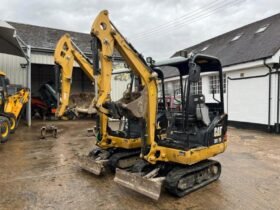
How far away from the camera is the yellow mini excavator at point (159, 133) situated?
4301 mm

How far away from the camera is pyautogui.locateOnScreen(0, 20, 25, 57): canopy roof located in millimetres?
9677

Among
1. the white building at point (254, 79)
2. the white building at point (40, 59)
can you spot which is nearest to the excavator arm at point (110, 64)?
the white building at point (254, 79)

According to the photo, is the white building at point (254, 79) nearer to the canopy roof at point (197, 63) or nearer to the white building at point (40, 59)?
the canopy roof at point (197, 63)

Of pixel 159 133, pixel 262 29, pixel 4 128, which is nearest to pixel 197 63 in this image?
pixel 159 133

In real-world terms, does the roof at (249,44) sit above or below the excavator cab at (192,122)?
above

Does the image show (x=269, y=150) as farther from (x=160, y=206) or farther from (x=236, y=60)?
(x=236, y=60)

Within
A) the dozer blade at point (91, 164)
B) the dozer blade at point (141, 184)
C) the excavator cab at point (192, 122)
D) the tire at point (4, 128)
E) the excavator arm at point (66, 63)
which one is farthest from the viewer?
the tire at point (4, 128)

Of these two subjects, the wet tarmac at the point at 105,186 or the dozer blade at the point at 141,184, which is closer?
the dozer blade at the point at 141,184

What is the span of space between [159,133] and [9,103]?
768 cm

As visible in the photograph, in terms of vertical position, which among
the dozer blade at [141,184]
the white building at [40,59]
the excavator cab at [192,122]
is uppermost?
the white building at [40,59]

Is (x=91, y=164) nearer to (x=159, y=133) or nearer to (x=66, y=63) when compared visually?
(x=159, y=133)

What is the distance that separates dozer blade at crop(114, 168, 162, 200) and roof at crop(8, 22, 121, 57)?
41.8 feet

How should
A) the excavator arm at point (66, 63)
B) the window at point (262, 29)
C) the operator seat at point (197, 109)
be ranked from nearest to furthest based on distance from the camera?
the operator seat at point (197, 109)
the excavator arm at point (66, 63)
the window at point (262, 29)

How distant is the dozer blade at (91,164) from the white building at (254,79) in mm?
4937
